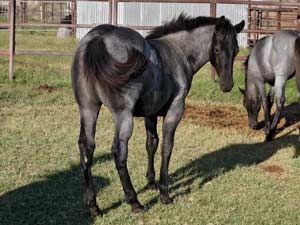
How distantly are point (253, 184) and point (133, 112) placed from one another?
6.42 feet

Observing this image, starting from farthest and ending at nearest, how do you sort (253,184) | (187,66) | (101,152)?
(101,152) → (253,184) → (187,66)

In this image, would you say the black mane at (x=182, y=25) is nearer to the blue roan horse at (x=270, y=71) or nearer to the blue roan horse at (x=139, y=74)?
the blue roan horse at (x=139, y=74)

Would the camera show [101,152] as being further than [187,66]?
Yes

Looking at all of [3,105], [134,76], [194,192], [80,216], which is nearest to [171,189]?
[194,192]

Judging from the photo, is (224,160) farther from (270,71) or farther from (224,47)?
(270,71)

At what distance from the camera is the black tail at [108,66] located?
4707 millimetres

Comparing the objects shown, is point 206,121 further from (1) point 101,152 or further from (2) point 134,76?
(2) point 134,76

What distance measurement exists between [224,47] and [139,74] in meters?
1.18

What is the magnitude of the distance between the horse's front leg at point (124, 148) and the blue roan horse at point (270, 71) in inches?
166

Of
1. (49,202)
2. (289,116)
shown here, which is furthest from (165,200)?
(289,116)

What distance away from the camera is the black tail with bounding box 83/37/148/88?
4707mm

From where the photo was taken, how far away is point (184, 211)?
17.1 feet

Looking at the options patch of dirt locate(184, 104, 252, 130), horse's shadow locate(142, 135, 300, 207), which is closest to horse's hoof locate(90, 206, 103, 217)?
horse's shadow locate(142, 135, 300, 207)

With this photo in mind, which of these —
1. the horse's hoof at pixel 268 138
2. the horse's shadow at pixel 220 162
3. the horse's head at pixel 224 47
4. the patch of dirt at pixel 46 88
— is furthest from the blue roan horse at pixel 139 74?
the patch of dirt at pixel 46 88
